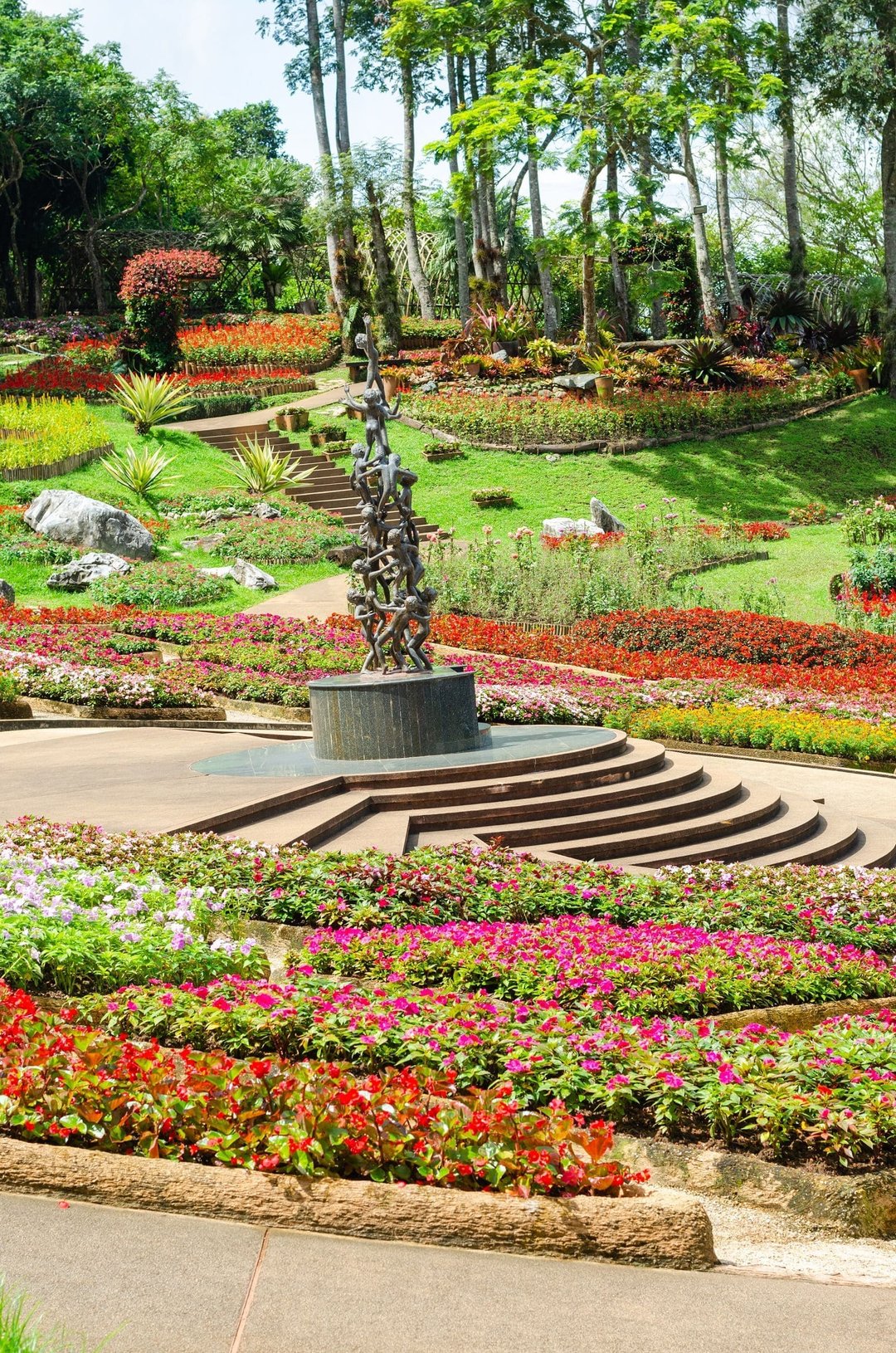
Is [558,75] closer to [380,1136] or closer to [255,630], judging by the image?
[255,630]

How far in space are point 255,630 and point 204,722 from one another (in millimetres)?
3147

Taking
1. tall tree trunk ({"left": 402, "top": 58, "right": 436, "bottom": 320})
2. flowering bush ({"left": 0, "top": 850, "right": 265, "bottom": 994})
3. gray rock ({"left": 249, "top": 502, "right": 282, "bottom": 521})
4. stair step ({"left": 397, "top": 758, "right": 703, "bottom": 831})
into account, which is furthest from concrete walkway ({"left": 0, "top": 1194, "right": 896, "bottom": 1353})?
tall tree trunk ({"left": 402, "top": 58, "right": 436, "bottom": 320})

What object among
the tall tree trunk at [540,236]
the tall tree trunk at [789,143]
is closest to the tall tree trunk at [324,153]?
the tall tree trunk at [540,236]

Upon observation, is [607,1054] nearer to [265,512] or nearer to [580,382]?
[265,512]

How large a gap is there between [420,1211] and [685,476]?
933 inches

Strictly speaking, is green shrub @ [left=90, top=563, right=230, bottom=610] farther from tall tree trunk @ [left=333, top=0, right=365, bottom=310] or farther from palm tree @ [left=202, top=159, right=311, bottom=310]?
palm tree @ [left=202, top=159, right=311, bottom=310]

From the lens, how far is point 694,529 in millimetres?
22266

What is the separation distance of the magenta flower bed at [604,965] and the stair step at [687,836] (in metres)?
1.91

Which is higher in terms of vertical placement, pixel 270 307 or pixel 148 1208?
pixel 270 307

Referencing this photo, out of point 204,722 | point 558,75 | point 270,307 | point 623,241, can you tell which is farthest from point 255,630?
point 270,307

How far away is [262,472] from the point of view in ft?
81.8

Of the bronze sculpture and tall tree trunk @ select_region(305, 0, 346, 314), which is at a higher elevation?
tall tree trunk @ select_region(305, 0, 346, 314)

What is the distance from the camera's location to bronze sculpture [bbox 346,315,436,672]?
11133 millimetres

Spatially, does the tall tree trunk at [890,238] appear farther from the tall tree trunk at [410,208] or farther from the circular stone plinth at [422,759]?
the circular stone plinth at [422,759]
